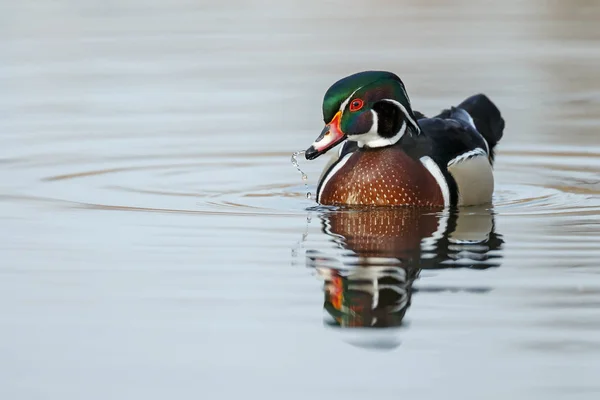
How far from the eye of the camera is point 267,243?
7980 mm

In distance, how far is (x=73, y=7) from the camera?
23016mm

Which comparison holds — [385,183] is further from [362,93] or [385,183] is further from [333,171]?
[362,93]

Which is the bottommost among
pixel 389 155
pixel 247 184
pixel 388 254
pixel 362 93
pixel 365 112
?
pixel 247 184

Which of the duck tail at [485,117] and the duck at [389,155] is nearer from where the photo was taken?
the duck at [389,155]

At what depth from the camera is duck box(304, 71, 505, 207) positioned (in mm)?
9352

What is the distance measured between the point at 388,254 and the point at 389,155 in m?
2.02

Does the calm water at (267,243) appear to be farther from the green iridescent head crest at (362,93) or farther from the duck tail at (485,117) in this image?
the green iridescent head crest at (362,93)

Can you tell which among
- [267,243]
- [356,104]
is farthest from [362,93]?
[267,243]

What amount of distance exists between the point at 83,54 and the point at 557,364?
500 inches

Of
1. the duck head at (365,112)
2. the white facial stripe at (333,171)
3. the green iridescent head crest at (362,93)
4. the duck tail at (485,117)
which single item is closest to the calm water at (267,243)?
the white facial stripe at (333,171)

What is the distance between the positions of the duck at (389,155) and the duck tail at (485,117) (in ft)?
3.56

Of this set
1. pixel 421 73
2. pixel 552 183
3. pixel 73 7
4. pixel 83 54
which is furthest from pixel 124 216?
pixel 73 7

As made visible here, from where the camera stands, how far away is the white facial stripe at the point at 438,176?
9.38m

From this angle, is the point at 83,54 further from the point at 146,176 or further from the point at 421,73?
the point at 146,176
